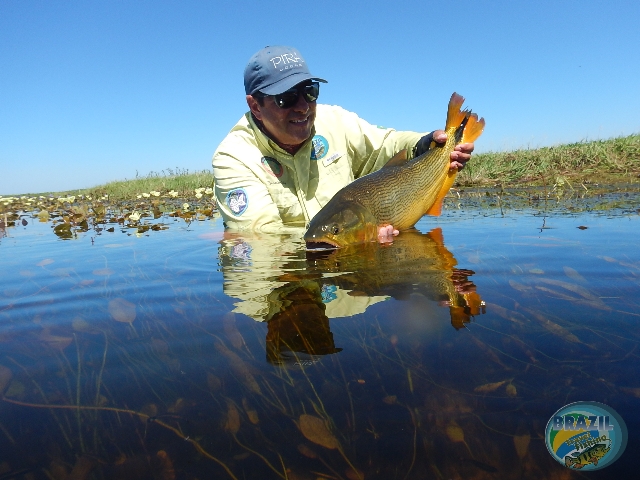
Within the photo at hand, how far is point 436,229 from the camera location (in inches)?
191

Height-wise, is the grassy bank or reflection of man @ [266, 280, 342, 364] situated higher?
the grassy bank

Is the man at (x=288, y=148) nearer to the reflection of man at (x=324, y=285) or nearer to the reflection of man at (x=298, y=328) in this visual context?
the reflection of man at (x=324, y=285)

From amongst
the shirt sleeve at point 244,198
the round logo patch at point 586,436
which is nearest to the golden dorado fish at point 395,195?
the shirt sleeve at point 244,198

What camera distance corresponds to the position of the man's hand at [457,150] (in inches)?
173

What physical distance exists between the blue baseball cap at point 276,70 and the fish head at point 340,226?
1338mm

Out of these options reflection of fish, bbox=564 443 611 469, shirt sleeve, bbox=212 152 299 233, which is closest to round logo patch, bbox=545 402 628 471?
reflection of fish, bbox=564 443 611 469

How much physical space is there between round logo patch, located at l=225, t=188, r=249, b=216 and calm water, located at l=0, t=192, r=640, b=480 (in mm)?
1890

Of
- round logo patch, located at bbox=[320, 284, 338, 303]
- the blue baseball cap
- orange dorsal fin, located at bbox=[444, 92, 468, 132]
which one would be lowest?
round logo patch, located at bbox=[320, 284, 338, 303]

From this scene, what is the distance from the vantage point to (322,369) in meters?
1.52

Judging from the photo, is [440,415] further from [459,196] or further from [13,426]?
[459,196]

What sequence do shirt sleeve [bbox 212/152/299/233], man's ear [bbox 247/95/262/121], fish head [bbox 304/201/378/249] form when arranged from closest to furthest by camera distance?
1. fish head [bbox 304/201/378/249]
2. shirt sleeve [bbox 212/152/299/233]
3. man's ear [bbox 247/95/262/121]

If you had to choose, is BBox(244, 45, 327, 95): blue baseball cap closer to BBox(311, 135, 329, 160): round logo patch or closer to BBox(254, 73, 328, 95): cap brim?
BBox(254, 73, 328, 95): cap brim

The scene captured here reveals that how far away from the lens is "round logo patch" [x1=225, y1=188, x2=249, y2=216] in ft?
15.9

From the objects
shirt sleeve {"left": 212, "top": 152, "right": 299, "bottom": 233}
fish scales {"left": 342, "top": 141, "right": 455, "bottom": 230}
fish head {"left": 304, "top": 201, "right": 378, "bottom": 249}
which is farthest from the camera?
shirt sleeve {"left": 212, "top": 152, "right": 299, "bottom": 233}
